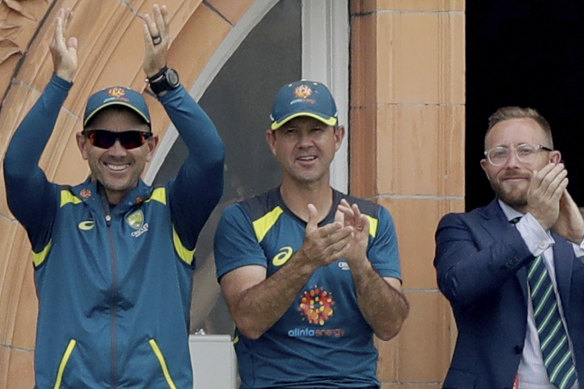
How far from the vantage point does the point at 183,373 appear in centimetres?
590

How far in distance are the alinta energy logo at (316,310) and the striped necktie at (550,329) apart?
78 cm

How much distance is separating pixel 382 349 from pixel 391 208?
0.58 m

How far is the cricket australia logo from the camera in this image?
19.5ft

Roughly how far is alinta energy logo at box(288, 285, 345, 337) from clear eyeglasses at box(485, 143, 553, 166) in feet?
2.95

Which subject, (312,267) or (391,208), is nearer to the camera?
(312,267)

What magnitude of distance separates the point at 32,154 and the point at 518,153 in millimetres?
1836

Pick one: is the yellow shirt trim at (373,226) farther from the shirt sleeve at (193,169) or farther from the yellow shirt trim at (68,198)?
the yellow shirt trim at (68,198)

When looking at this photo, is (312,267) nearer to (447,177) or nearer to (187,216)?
(187,216)

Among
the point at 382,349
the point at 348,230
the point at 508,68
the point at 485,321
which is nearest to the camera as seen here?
the point at 348,230

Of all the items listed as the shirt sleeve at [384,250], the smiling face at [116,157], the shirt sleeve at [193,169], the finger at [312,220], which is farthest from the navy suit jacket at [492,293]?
the smiling face at [116,157]

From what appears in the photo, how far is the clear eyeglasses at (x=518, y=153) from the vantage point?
6602 millimetres

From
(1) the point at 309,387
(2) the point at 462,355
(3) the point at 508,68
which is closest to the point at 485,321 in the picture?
(2) the point at 462,355

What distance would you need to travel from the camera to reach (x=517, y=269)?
6.28 metres

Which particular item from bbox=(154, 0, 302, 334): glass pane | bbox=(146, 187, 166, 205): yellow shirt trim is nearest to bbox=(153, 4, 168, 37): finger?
bbox=(146, 187, 166, 205): yellow shirt trim
